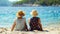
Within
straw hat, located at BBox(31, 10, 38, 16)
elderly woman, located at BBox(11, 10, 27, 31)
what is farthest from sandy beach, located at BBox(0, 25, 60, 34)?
straw hat, located at BBox(31, 10, 38, 16)

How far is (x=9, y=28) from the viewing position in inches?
63.7

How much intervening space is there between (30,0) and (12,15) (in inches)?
11.5

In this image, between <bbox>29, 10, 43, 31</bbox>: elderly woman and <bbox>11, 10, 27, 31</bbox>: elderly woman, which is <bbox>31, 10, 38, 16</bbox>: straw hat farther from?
<bbox>11, 10, 27, 31</bbox>: elderly woman

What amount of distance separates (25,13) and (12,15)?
0.54ft

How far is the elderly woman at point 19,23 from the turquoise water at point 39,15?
63 mm

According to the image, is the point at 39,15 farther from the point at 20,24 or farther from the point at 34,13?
the point at 20,24

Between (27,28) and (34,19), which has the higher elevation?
(34,19)

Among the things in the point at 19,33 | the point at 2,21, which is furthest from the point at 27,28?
the point at 2,21

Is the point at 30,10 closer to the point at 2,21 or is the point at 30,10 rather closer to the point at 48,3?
the point at 48,3

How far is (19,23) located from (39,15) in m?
0.27

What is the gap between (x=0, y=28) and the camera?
164 centimetres

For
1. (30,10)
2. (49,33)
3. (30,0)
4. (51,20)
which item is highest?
(30,0)

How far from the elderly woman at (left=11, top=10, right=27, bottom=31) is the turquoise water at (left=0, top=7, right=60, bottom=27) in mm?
63

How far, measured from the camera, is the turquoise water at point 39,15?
5.36ft
